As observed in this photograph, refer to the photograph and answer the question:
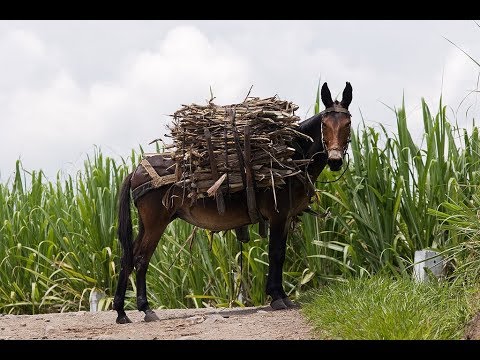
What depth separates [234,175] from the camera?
760cm

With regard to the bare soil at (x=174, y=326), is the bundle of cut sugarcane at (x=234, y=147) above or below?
above

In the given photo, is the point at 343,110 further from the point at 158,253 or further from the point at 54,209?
the point at 54,209

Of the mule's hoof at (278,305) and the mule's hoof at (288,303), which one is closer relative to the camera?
the mule's hoof at (278,305)

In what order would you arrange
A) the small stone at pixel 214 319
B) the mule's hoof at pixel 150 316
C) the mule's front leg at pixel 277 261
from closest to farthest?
the small stone at pixel 214 319 → the mule's hoof at pixel 150 316 → the mule's front leg at pixel 277 261

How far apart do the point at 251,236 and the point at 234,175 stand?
5.84ft

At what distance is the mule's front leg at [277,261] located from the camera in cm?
775

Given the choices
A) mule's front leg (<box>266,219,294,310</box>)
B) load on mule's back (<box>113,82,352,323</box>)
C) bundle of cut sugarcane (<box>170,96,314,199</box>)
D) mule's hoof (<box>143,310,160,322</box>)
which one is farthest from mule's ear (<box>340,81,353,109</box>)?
mule's hoof (<box>143,310,160,322</box>)

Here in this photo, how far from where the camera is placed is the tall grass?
8406 mm

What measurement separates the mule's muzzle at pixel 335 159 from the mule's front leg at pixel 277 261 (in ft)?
2.84

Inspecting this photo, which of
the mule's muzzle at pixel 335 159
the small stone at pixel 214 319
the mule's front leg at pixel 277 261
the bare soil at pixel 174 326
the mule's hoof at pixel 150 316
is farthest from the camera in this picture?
the mule's front leg at pixel 277 261

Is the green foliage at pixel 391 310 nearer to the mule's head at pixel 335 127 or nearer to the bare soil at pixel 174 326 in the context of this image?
the bare soil at pixel 174 326

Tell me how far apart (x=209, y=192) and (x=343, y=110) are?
142 cm

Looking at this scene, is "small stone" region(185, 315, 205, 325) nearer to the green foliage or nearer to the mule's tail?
the mule's tail

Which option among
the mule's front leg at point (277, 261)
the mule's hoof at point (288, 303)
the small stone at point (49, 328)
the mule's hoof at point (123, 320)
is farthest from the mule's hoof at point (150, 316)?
the mule's hoof at point (288, 303)
